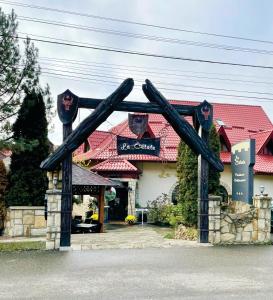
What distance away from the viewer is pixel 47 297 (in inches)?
226

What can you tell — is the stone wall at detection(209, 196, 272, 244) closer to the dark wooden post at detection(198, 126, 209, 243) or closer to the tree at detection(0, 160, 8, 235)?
the dark wooden post at detection(198, 126, 209, 243)

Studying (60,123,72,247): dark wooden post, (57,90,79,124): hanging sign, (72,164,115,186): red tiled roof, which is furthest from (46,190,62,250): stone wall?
(72,164,115,186): red tiled roof

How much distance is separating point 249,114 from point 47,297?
23.7m

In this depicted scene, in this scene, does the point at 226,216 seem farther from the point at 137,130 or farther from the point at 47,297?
the point at 47,297

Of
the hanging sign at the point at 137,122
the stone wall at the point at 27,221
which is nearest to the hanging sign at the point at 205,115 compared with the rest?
the hanging sign at the point at 137,122

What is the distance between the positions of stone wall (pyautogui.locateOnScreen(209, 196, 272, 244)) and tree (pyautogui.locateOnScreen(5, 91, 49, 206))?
7.33 m

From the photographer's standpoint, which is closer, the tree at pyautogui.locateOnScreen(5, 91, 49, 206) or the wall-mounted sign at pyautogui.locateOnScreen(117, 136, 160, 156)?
the wall-mounted sign at pyautogui.locateOnScreen(117, 136, 160, 156)

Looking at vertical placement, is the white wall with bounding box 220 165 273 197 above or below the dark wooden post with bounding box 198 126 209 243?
above

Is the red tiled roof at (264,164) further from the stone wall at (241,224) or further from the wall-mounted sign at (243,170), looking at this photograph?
the stone wall at (241,224)

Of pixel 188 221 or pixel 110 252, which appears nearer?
pixel 110 252

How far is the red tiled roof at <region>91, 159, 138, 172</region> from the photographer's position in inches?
785

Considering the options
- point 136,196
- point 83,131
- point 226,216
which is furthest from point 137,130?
point 136,196

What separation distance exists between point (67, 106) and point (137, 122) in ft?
7.52

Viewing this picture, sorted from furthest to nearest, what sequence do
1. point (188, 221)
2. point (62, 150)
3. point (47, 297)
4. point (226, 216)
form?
point (188, 221) → point (226, 216) → point (62, 150) → point (47, 297)
